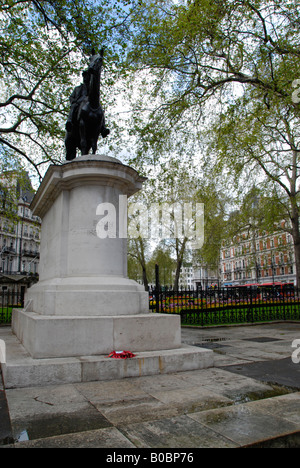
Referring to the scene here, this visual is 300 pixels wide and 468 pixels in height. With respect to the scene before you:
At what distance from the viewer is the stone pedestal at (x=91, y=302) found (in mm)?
4574

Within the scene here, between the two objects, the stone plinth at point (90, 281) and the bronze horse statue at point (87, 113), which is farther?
the bronze horse statue at point (87, 113)

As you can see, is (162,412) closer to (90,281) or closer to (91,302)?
(91,302)

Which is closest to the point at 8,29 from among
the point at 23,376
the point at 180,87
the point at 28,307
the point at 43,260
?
the point at 180,87

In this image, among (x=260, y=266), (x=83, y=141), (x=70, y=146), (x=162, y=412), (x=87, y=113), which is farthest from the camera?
(x=260, y=266)

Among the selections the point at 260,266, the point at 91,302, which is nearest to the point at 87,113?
the point at 91,302

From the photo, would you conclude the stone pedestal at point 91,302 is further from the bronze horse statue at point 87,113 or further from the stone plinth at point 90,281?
the bronze horse statue at point 87,113

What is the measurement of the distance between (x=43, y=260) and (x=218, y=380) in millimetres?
4913

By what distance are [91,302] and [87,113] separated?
145 inches

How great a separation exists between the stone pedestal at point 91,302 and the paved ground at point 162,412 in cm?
23

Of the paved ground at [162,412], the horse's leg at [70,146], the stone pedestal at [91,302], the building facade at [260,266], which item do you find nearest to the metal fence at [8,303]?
the horse's leg at [70,146]

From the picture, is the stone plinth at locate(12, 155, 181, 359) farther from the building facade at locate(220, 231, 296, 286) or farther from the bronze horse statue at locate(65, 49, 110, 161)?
the building facade at locate(220, 231, 296, 286)

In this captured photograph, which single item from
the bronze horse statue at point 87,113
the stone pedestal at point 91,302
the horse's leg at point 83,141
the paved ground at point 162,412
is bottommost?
the paved ground at point 162,412

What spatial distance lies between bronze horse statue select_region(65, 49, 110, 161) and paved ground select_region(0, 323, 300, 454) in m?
4.63

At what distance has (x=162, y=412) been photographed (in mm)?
3127
